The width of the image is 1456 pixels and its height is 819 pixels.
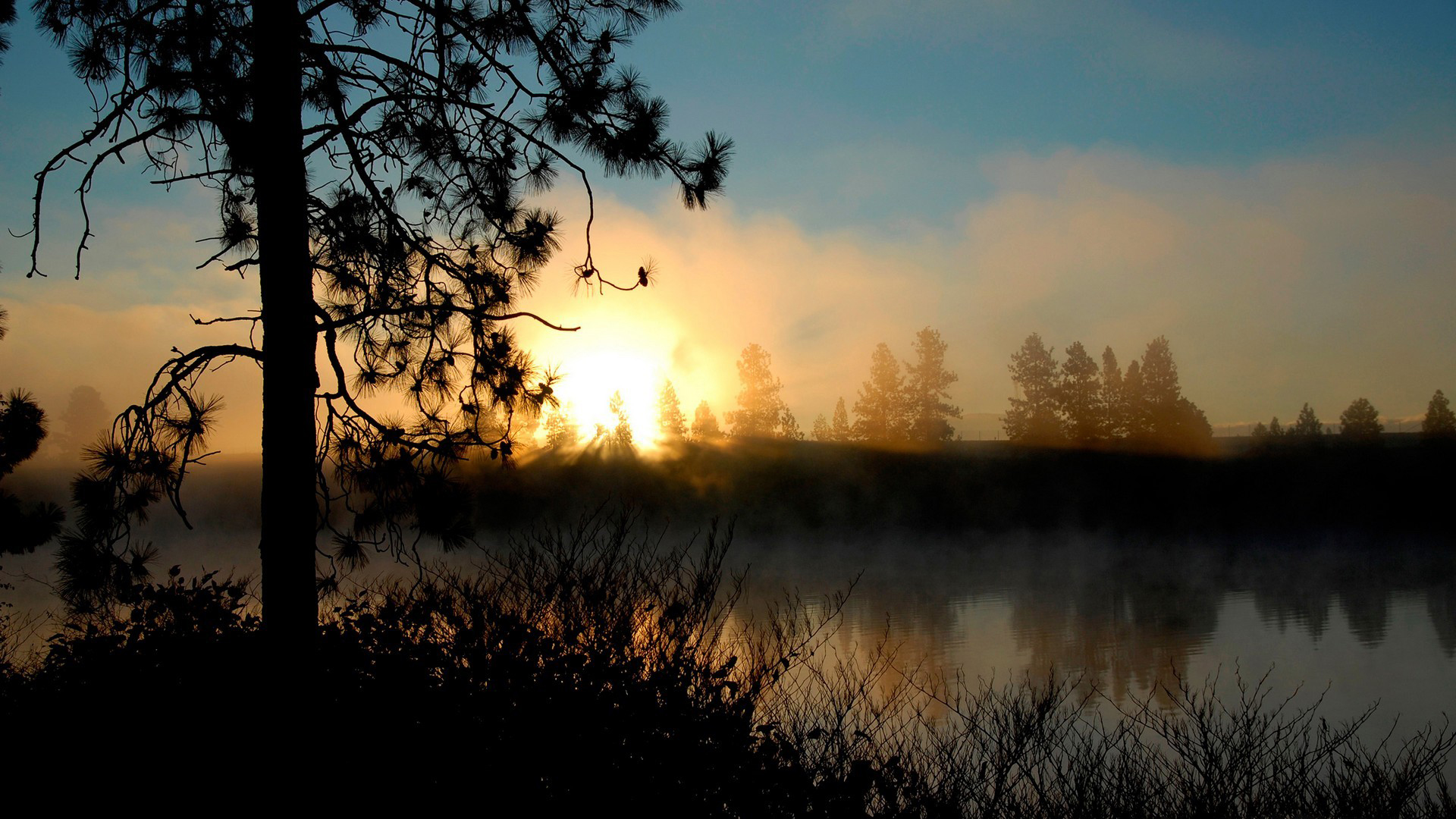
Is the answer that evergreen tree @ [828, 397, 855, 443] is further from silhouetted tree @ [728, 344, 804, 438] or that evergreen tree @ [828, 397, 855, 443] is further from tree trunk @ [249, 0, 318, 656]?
tree trunk @ [249, 0, 318, 656]

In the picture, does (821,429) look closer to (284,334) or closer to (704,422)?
(704,422)

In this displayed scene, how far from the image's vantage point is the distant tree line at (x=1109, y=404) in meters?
48.5

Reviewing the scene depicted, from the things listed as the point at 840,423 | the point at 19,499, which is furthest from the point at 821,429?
the point at 19,499

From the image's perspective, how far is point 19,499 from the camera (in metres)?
7.49

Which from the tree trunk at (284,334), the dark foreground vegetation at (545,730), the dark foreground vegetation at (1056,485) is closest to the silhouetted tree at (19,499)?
the dark foreground vegetation at (545,730)

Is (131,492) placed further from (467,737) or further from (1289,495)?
(1289,495)

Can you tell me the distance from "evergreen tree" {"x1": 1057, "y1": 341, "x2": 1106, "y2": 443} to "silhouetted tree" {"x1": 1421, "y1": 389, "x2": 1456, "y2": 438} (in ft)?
60.6

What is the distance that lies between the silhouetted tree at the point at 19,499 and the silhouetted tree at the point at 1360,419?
6471 centimetres

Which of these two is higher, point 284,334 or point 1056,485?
point 284,334

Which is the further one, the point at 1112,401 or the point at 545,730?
the point at 1112,401

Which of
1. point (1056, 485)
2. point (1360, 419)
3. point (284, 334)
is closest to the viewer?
point (284, 334)

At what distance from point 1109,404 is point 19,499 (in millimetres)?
50795

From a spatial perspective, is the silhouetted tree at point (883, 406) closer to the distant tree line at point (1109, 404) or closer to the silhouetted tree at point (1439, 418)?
the distant tree line at point (1109, 404)

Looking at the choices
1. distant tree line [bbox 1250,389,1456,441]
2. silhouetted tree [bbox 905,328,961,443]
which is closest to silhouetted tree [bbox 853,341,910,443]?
silhouetted tree [bbox 905,328,961,443]
